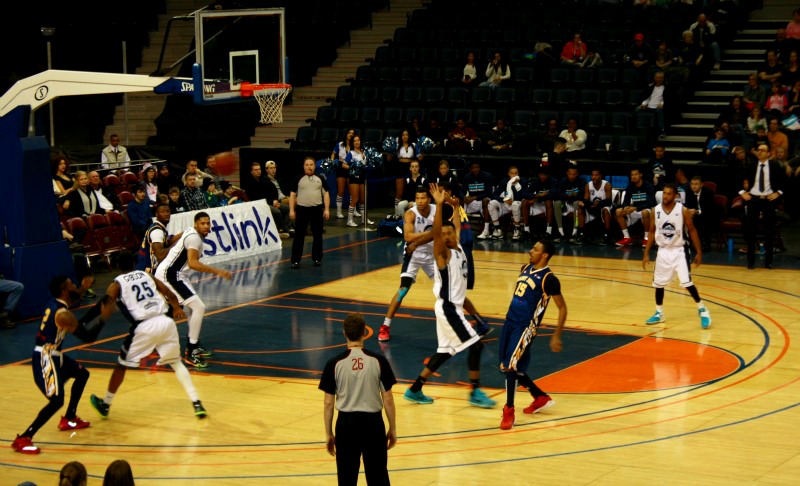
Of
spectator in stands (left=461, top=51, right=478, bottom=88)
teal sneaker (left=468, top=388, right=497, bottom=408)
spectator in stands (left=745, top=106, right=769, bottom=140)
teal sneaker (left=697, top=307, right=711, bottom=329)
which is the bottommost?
teal sneaker (left=468, top=388, right=497, bottom=408)

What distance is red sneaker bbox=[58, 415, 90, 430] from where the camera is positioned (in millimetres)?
11539

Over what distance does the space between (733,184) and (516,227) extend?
164 inches

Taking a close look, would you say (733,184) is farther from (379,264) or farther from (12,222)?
(12,222)

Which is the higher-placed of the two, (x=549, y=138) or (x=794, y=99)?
(x=794, y=99)

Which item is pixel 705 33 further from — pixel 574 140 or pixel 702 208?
pixel 702 208

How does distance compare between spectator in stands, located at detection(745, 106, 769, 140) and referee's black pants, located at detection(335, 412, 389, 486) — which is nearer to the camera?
referee's black pants, located at detection(335, 412, 389, 486)

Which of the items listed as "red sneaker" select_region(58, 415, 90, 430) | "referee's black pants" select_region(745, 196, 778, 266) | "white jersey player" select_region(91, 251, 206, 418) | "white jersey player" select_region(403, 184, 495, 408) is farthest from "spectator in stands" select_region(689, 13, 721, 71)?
"red sneaker" select_region(58, 415, 90, 430)

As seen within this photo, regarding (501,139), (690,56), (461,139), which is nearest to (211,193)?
(461,139)

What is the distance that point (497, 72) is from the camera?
90.5 feet

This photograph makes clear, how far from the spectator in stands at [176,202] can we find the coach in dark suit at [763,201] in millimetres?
9717

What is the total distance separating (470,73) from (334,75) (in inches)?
218

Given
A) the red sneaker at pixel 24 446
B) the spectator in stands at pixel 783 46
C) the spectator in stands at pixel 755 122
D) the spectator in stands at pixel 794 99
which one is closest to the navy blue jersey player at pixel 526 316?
the red sneaker at pixel 24 446

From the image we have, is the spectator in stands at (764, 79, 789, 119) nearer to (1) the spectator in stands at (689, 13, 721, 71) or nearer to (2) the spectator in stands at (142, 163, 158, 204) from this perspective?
(1) the spectator in stands at (689, 13, 721, 71)

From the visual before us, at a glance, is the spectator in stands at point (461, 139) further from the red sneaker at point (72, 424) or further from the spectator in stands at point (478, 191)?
the red sneaker at point (72, 424)
